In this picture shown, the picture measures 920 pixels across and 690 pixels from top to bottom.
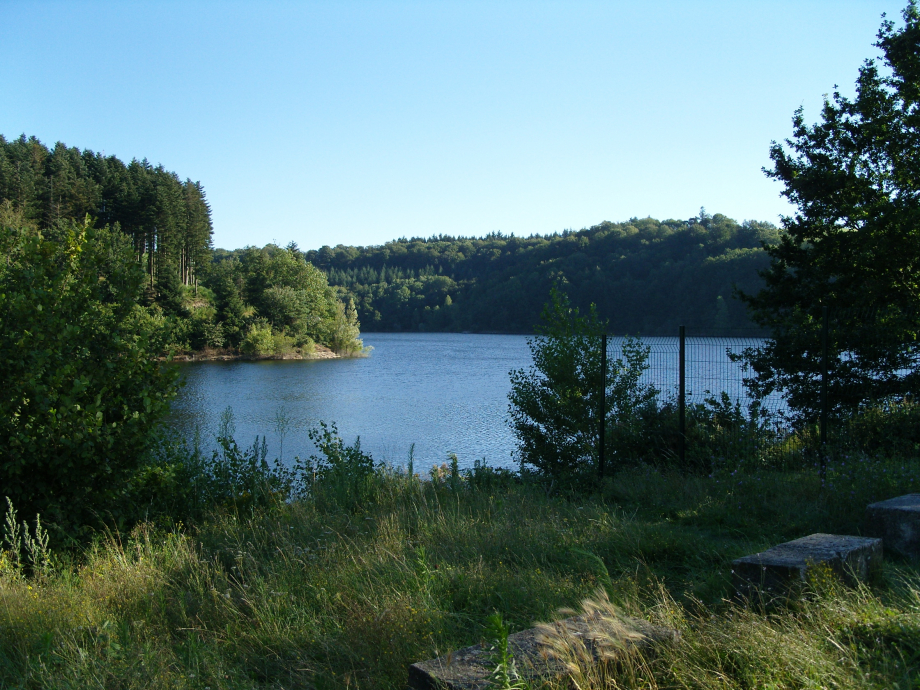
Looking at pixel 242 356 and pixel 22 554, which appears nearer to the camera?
pixel 22 554

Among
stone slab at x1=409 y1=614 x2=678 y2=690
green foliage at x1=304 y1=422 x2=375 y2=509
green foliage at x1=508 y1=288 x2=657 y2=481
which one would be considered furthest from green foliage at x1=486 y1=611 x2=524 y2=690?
green foliage at x1=508 y1=288 x2=657 y2=481

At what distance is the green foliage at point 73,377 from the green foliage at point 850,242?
32.8 feet

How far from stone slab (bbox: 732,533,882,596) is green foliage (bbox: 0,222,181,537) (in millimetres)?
5866

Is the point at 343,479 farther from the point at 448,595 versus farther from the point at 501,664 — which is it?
the point at 501,664

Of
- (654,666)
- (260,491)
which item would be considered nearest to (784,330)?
(260,491)

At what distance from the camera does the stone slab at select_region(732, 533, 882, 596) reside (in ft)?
11.9

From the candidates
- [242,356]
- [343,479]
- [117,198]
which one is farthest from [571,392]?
[117,198]

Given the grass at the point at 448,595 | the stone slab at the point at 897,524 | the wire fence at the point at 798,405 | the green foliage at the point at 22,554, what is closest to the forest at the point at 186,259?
the wire fence at the point at 798,405

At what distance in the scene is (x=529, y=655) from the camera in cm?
283

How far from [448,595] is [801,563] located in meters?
2.03

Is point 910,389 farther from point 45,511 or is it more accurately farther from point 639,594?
point 45,511

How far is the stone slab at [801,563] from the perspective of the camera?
3637 mm

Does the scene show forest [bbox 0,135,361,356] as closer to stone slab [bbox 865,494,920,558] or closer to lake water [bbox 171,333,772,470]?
lake water [bbox 171,333,772,470]

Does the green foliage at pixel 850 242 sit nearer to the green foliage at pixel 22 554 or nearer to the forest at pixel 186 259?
the green foliage at pixel 22 554
